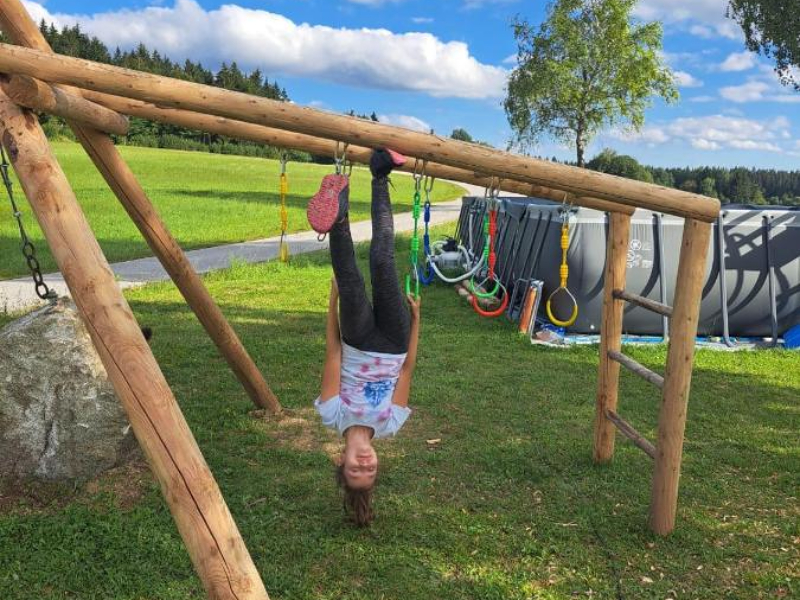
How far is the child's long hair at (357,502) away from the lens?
12.1 ft

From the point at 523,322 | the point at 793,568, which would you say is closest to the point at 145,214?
the point at 793,568

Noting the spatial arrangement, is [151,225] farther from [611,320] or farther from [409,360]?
[611,320]

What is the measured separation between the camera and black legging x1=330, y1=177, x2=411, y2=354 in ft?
11.0

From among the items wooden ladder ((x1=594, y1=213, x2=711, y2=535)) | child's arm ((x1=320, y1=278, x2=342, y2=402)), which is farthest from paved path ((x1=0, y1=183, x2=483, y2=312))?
wooden ladder ((x1=594, y1=213, x2=711, y2=535))

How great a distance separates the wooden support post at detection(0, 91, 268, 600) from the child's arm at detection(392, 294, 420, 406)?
151cm

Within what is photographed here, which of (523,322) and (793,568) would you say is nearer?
(793,568)

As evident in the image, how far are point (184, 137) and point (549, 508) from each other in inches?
2736

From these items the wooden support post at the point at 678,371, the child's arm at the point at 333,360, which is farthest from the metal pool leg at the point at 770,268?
the child's arm at the point at 333,360

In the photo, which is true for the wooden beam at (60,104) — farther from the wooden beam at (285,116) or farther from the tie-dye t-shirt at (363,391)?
the tie-dye t-shirt at (363,391)

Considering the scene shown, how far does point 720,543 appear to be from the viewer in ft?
12.8

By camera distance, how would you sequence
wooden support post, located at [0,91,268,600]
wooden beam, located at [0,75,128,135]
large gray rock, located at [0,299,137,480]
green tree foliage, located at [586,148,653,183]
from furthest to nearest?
green tree foliage, located at [586,148,653,183]
large gray rock, located at [0,299,137,480]
wooden beam, located at [0,75,128,135]
wooden support post, located at [0,91,268,600]

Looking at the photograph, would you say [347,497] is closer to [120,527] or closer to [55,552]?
[120,527]

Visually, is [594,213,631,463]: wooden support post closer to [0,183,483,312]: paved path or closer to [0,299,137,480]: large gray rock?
[0,299,137,480]: large gray rock

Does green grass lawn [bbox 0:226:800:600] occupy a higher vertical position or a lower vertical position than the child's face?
lower
